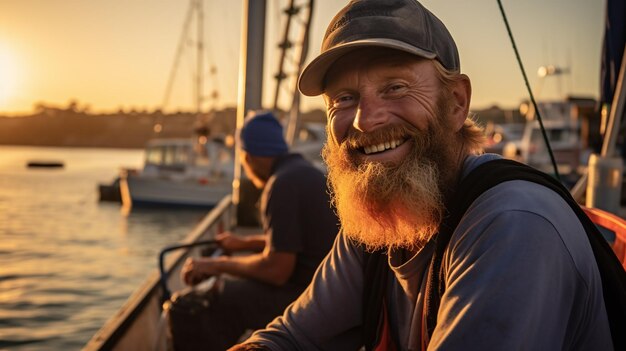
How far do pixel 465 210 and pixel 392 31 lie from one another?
0.48 m

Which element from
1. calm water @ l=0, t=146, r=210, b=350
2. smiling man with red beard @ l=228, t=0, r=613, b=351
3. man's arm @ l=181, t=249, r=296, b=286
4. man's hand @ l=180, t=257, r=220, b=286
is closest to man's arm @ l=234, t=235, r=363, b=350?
smiling man with red beard @ l=228, t=0, r=613, b=351

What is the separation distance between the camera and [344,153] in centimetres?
170

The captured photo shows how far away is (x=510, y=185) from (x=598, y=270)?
0.85 feet

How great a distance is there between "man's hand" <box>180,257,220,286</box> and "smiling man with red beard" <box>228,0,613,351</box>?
159cm

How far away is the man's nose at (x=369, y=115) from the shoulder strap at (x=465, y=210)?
10.7 inches

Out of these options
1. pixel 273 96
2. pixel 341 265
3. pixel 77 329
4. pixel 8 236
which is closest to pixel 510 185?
pixel 341 265

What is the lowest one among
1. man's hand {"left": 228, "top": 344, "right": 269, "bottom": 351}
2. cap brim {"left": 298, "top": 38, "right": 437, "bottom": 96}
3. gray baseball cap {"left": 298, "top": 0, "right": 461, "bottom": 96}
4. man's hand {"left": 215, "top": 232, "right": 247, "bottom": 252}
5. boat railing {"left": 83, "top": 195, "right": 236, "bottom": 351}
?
boat railing {"left": 83, "top": 195, "right": 236, "bottom": 351}

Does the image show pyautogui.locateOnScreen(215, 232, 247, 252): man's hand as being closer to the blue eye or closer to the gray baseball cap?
the blue eye

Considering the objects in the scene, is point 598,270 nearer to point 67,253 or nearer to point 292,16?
point 292,16

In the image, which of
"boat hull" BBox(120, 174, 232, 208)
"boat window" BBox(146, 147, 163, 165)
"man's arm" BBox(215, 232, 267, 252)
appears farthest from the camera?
"boat window" BBox(146, 147, 163, 165)

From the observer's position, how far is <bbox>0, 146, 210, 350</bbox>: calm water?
11.0 m

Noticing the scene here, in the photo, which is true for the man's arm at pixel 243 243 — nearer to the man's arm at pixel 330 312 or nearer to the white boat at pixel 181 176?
the man's arm at pixel 330 312

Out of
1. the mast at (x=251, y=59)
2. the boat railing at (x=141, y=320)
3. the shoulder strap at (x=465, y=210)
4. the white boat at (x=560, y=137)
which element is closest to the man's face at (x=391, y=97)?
the shoulder strap at (x=465, y=210)

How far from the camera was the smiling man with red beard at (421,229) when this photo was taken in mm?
1212
